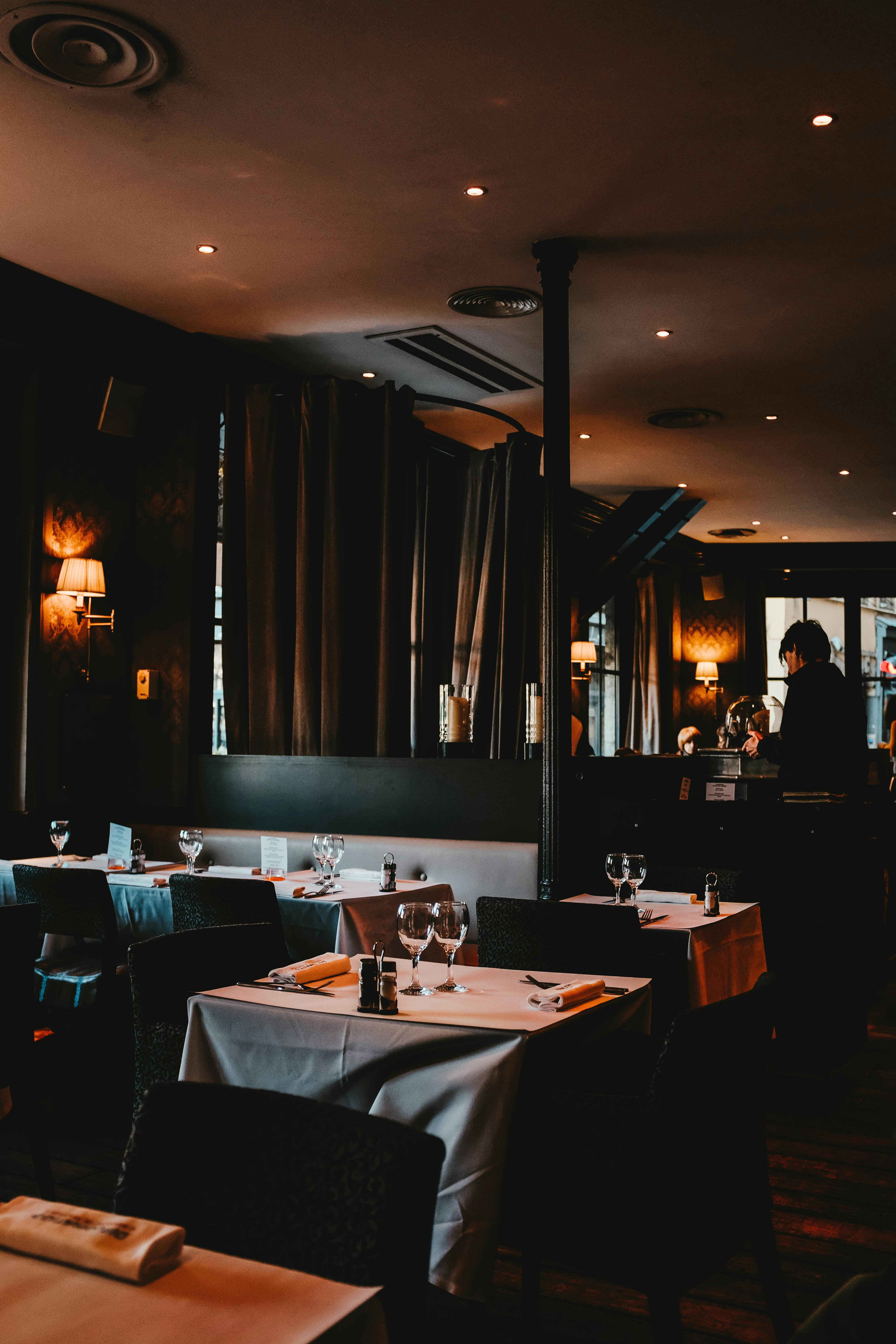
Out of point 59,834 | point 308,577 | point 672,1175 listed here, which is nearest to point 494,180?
point 308,577

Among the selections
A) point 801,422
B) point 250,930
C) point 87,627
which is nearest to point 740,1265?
point 250,930

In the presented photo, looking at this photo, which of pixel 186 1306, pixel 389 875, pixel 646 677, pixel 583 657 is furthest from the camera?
pixel 646 677

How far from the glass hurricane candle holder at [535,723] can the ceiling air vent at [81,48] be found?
9.25ft

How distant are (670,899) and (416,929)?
→ 1.78m

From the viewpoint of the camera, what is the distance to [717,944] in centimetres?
363

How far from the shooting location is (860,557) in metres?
13.2

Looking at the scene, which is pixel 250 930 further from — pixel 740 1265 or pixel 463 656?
pixel 463 656

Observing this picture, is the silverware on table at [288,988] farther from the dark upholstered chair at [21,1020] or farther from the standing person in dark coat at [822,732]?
the standing person in dark coat at [822,732]

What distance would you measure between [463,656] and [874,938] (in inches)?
114

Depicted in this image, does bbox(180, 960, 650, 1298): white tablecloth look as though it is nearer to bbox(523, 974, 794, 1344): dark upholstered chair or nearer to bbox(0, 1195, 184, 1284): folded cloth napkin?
bbox(523, 974, 794, 1344): dark upholstered chair

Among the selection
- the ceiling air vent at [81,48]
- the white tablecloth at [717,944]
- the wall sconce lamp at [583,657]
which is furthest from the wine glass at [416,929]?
the wall sconce lamp at [583,657]

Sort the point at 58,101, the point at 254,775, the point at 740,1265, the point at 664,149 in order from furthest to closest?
the point at 254,775 < the point at 664,149 < the point at 58,101 < the point at 740,1265

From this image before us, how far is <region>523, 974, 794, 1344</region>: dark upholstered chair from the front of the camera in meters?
1.90

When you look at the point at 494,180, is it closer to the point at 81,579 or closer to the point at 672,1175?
the point at 81,579
